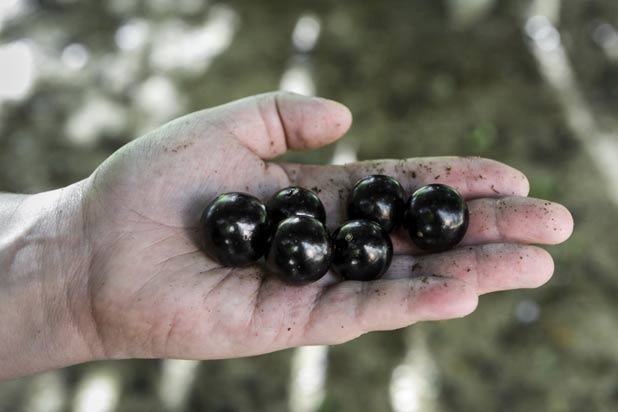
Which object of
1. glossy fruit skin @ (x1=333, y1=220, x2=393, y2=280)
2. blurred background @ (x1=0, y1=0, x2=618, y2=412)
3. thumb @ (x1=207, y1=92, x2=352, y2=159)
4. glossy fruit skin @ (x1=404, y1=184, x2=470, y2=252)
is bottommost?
blurred background @ (x1=0, y1=0, x2=618, y2=412)

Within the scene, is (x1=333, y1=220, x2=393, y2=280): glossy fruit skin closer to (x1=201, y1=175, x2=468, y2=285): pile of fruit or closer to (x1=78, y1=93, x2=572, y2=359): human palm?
(x1=201, y1=175, x2=468, y2=285): pile of fruit

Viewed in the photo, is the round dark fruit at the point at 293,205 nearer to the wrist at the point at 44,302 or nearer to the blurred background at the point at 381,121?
the wrist at the point at 44,302

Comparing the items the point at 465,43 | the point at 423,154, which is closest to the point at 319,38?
the point at 465,43

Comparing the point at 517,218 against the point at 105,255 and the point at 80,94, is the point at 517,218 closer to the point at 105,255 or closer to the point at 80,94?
the point at 105,255

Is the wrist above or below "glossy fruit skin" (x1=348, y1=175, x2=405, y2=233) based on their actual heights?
below

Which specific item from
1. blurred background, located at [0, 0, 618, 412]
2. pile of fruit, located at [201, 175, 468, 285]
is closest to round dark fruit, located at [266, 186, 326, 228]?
pile of fruit, located at [201, 175, 468, 285]

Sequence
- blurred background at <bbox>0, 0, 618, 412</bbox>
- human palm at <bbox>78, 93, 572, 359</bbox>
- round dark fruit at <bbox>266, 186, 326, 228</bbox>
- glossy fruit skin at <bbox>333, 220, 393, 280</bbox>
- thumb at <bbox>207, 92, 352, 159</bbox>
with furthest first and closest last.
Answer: blurred background at <bbox>0, 0, 618, 412</bbox> < thumb at <bbox>207, 92, 352, 159</bbox> < round dark fruit at <bbox>266, 186, 326, 228</bbox> < glossy fruit skin at <bbox>333, 220, 393, 280</bbox> < human palm at <bbox>78, 93, 572, 359</bbox>

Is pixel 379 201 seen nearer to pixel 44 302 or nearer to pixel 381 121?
pixel 44 302
